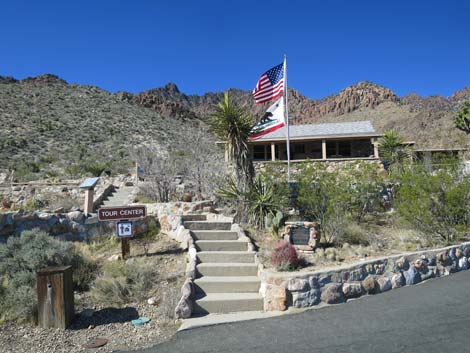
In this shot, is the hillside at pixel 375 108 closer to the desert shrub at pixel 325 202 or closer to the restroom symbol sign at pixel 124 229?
the desert shrub at pixel 325 202

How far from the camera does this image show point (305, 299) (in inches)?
254

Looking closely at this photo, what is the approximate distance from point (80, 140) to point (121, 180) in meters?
19.5

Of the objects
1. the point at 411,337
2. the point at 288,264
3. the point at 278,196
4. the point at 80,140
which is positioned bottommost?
the point at 411,337

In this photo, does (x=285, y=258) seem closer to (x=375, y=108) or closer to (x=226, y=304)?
(x=226, y=304)

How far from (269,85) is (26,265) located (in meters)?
9.60

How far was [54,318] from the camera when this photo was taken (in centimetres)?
569

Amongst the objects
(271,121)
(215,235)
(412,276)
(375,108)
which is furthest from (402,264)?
(375,108)

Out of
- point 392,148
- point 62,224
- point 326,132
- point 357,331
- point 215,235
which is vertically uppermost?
point 326,132

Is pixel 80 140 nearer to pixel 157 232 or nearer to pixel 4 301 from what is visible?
pixel 157 232

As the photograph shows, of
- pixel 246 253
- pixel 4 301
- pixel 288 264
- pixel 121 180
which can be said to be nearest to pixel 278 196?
pixel 246 253

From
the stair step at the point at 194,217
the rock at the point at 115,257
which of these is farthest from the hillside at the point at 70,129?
the rock at the point at 115,257

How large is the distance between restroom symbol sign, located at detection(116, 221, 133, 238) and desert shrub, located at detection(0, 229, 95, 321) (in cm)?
94

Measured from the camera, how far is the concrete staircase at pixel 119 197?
17506mm

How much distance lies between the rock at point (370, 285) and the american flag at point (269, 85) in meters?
7.88
